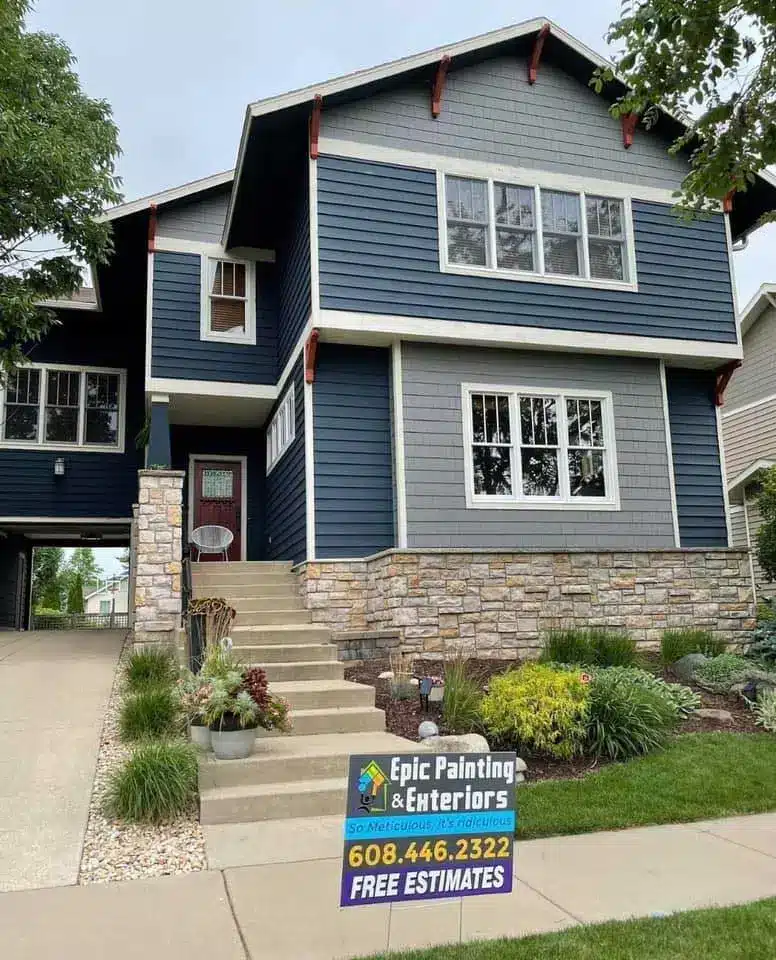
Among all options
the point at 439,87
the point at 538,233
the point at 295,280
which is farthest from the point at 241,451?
the point at 439,87

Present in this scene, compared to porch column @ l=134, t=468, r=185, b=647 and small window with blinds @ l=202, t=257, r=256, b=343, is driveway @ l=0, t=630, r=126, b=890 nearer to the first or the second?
porch column @ l=134, t=468, r=185, b=647

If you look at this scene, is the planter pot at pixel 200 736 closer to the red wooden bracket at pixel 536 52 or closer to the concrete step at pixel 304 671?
the concrete step at pixel 304 671

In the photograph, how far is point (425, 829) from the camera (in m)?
3.55

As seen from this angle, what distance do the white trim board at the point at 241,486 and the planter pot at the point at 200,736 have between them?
318 inches

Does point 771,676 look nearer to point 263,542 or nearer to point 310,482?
point 310,482

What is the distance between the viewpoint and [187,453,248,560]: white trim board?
14.2 m

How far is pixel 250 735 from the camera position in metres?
5.91

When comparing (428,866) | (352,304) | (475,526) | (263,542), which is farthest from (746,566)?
(428,866)

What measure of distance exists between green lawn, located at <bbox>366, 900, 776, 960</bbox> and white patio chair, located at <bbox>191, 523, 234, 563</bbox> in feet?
32.8

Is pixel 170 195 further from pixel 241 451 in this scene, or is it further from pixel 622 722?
pixel 622 722

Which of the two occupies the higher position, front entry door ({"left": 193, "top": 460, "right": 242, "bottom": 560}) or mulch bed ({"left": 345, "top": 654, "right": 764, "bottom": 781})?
front entry door ({"left": 193, "top": 460, "right": 242, "bottom": 560})

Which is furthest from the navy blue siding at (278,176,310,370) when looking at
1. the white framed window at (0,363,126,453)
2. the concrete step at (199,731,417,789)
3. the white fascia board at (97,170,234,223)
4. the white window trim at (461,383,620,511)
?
the concrete step at (199,731,417,789)

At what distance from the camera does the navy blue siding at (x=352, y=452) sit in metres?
10.4

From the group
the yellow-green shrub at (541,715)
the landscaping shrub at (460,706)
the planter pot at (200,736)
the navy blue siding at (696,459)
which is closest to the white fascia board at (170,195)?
the navy blue siding at (696,459)
